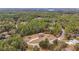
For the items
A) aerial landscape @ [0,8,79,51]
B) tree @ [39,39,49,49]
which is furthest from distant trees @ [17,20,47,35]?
tree @ [39,39,49,49]

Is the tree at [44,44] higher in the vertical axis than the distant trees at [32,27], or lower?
lower

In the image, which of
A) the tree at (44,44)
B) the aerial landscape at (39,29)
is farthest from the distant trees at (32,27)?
the tree at (44,44)

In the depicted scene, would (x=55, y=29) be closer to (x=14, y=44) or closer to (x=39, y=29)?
(x=39, y=29)

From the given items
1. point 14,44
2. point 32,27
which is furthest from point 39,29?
point 14,44

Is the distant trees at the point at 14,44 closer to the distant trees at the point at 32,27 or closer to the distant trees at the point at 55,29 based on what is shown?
the distant trees at the point at 32,27

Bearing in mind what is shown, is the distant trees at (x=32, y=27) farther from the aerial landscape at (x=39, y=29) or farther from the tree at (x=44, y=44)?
the tree at (x=44, y=44)

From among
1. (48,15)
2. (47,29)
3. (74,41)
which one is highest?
(48,15)
